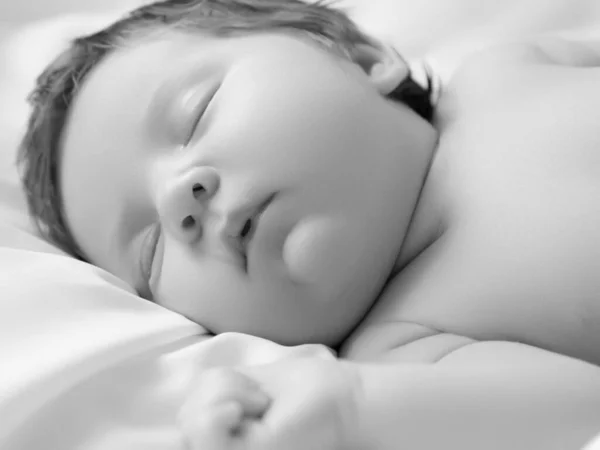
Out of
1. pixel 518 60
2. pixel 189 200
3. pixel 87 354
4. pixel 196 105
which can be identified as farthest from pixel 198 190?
pixel 518 60

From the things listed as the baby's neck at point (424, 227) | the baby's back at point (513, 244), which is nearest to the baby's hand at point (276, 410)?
the baby's back at point (513, 244)

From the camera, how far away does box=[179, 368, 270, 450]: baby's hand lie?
0.51 meters

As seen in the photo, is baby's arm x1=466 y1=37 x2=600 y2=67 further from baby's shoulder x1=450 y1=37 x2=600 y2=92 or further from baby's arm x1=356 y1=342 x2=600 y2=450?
baby's arm x1=356 y1=342 x2=600 y2=450

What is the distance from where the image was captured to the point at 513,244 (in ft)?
2.58

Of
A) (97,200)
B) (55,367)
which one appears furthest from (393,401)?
(97,200)

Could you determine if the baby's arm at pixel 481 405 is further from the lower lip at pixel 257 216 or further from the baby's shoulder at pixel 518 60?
the baby's shoulder at pixel 518 60

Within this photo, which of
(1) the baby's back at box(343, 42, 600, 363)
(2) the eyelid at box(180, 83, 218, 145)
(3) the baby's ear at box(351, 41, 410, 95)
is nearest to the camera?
(1) the baby's back at box(343, 42, 600, 363)

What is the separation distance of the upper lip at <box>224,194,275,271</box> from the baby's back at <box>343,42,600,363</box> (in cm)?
17

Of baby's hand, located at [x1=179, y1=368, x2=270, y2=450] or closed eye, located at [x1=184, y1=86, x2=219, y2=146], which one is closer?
baby's hand, located at [x1=179, y1=368, x2=270, y2=450]

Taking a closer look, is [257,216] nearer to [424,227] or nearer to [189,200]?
[189,200]

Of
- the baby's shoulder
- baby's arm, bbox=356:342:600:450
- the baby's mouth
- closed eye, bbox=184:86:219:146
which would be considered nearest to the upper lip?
the baby's mouth

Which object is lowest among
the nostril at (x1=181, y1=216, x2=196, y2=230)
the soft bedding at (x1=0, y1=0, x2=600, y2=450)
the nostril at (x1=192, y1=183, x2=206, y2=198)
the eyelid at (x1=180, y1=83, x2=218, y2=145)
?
the soft bedding at (x1=0, y1=0, x2=600, y2=450)

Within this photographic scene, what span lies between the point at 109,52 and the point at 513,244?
598 mm

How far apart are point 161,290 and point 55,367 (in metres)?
0.28
